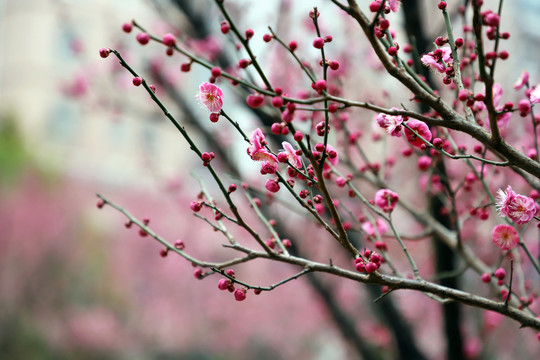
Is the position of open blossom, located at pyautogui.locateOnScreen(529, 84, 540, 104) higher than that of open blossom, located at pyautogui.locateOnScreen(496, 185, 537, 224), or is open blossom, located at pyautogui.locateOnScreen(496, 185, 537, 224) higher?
open blossom, located at pyautogui.locateOnScreen(529, 84, 540, 104)

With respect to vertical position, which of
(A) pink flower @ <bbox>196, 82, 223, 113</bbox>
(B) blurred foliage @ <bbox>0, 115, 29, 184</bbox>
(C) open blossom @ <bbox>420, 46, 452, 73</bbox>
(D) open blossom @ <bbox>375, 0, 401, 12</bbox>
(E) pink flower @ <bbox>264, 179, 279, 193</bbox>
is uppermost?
(B) blurred foliage @ <bbox>0, 115, 29, 184</bbox>

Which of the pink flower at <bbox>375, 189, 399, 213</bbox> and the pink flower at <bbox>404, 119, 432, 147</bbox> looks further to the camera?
A: the pink flower at <bbox>375, 189, 399, 213</bbox>

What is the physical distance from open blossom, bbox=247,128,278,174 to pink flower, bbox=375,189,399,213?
20.2 inches

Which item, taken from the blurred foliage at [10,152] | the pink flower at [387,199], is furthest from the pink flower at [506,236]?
the blurred foliage at [10,152]

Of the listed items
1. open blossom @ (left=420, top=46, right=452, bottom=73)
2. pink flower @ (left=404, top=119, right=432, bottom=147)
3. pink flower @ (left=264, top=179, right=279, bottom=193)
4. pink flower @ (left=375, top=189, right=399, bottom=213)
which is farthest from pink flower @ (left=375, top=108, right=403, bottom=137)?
pink flower @ (left=375, top=189, right=399, bottom=213)

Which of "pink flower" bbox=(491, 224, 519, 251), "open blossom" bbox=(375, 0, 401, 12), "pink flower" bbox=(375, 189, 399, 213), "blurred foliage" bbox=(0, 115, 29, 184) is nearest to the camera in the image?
"open blossom" bbox=(375, 0, 401, 12)

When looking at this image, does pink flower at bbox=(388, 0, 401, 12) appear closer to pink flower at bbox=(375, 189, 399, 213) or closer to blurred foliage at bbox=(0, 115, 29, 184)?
pink flower at bbox=(375, 189, 399, 213)

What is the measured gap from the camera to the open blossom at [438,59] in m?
1.20

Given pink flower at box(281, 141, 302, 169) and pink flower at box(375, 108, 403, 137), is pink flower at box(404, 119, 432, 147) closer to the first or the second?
pink flower at box(375, 108, 403, 137)

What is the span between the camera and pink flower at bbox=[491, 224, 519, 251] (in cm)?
138

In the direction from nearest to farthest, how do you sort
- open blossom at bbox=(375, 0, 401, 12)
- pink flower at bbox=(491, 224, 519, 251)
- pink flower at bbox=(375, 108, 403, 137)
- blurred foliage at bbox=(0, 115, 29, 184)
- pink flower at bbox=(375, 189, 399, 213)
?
pink flower at bbox=(375, 108, 403, 137)
open blossom at bbox=(375, 0, 401, 12)
pink flower at bbox=(491, 224, 519, 251)
pink flower at bbox=(375, 189, 399, 213)
blurred foliage at bbox=(0, 115, 29, 184)

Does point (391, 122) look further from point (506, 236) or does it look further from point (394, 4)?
point (506, 236)

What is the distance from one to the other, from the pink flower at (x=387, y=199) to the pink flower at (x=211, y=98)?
2.05 feet

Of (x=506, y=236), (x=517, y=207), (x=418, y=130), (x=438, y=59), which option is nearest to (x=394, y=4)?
(x=438, y=59)
